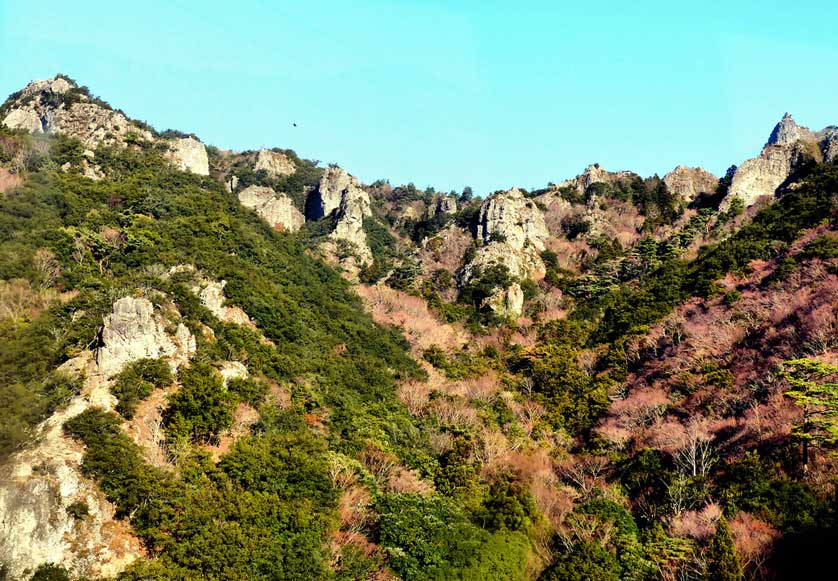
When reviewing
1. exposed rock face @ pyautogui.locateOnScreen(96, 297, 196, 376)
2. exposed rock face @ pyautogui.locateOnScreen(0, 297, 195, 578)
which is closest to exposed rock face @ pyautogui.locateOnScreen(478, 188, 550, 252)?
exposed rock face @ pyautogui.locateOnScreen(96, 297, 196, 376)

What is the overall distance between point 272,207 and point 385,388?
1587 inches

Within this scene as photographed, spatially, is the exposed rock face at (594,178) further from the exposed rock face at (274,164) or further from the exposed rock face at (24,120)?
the exposed rock face at (24,120)

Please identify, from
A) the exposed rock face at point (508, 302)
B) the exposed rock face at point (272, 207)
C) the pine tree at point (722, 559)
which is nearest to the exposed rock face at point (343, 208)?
the exposed rock face at point (272, 207)

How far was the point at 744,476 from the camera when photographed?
3256 centimetres

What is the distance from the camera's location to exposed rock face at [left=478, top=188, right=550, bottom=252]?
8094cm

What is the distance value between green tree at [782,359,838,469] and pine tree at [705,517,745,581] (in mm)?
6910

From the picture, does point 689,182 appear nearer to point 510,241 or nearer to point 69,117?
point 510,241

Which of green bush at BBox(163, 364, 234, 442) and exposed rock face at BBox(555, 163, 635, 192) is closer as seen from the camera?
green bush at BBox(163, 364, 234, 442)

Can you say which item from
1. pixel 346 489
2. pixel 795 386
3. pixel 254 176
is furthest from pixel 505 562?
pixel 254 176

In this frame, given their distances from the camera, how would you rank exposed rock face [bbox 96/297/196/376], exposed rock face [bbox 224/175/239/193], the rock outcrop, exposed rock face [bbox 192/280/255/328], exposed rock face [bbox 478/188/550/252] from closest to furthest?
exposed rock face [bbox 96/297/196/376], exposed rock face [bbox 192/280/255/328], the rock outcrop, exposed rock face [bbox 478/188/550/252], exposed rock face [bbox 224/175/239/193]

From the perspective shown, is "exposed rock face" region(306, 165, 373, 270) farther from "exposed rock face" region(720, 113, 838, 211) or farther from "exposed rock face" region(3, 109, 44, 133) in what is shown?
"exposed rock face" region(720, 113, 838, 211)

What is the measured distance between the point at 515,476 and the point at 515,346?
2400 cm

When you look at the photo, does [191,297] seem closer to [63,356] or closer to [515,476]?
[63,356]

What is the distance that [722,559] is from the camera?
26.6m
